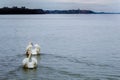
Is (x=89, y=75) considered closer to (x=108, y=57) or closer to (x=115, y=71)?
(x=115, y=71)

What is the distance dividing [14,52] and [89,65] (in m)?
9.32

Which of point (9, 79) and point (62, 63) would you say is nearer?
point (9, 79)

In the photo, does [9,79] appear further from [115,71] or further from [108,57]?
[108,57]

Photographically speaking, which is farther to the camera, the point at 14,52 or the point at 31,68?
the point at 14,52

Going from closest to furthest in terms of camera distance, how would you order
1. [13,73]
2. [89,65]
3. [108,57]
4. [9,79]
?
[9,79] < [13,73] < [89,65] < [108,57]

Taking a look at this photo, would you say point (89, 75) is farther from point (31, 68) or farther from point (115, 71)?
point (31, 68)

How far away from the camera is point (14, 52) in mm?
32438

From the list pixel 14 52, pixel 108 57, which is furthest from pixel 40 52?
pixel 108 57

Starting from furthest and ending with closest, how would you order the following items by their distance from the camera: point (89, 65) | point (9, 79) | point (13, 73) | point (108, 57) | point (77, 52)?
point (77, 52)
point (108, 57)
point (89, 65)
point (13, 73)
point (9, 79)

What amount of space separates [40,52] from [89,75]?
10801 mm

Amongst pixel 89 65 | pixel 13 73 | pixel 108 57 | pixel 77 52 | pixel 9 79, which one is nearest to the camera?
pixel 9 79

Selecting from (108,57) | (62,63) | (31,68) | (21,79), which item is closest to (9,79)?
(21,79)

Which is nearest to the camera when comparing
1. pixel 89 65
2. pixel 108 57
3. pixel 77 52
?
pixel 89 65

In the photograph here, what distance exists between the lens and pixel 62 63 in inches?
1013
